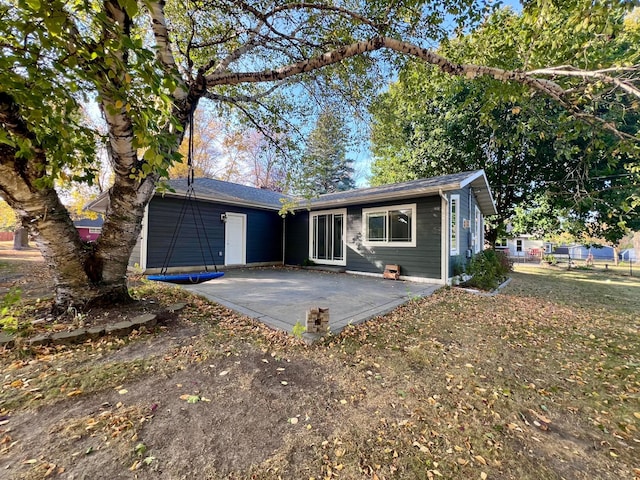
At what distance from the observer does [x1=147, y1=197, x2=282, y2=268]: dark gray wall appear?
8117mm

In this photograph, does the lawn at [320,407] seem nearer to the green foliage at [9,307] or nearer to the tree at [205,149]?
the green foliage at [9,307]

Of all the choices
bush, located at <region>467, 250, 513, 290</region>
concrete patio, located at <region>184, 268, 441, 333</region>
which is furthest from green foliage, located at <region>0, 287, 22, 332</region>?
bush, located at <region>467, 250, 513, 290</region>

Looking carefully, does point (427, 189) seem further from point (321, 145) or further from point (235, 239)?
point (235, 239)

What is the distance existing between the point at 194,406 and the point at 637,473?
9.54 feet

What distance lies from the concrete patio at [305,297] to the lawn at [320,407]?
0.55 meters

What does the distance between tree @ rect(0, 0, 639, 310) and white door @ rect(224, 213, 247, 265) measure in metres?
4.83

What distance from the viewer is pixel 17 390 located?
2164mm

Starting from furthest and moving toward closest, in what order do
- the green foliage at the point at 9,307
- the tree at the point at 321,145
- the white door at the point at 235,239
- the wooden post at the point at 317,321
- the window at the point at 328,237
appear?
the white door at the point at 235,239 → the window at the point at 328,237 → the tree at the point at 321,145 → the wooden post at the point at 317,321 → the green foliage at the point at 9,307

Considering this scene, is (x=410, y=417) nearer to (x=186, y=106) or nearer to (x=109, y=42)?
(x=109, y=42)

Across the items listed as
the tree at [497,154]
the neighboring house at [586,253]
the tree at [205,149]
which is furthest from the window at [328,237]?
the neighboring house at [586,253]

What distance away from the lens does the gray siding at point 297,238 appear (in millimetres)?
10867

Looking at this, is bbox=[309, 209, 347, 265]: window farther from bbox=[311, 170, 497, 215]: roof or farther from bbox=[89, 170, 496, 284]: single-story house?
bbox=[311, 170, 497, 215]: roof

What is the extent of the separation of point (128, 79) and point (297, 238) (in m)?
9.34

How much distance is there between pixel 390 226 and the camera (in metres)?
8.44
